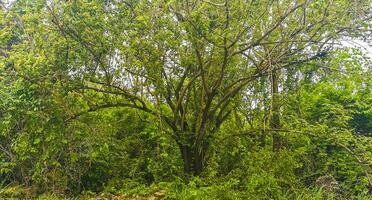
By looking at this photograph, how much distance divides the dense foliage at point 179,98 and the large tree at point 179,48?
21mm

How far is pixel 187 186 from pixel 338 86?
12.8ft

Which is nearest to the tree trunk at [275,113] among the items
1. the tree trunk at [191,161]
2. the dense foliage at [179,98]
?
the dense foliage at [179,98]

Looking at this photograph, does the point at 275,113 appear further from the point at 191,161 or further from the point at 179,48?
the point at 179,48

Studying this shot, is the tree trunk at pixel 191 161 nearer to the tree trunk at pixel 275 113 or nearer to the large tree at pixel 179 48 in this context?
the large tree at pixel 179 48

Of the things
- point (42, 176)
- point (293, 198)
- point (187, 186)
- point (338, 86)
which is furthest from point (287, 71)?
point (42, 176)

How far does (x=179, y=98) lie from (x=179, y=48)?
106 cm

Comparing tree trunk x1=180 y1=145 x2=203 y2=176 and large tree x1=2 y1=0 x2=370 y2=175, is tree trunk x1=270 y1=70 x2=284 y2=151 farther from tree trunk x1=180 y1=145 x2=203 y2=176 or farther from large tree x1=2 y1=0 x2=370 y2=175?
tree trunk x1=180 y1=145 x2=203 y2=176

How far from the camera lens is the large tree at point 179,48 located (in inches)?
197

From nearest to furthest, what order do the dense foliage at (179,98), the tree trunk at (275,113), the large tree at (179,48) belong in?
1. the large tree at (179,48)
2. the dense foliage at (179,98)
3. the tree trunk at (275,113)

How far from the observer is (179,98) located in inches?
252

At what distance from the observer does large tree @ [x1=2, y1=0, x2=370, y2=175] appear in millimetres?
5008

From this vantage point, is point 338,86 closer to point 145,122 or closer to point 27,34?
point 145,122

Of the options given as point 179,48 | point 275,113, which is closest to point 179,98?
point 179,48

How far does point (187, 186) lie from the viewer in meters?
6.05
